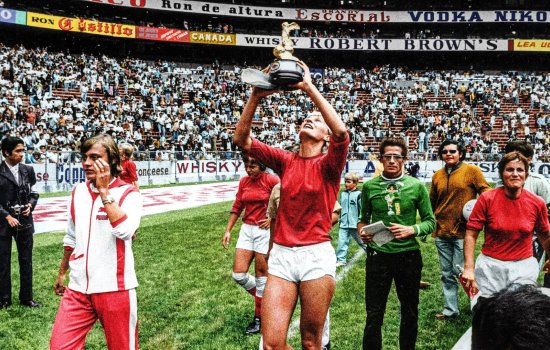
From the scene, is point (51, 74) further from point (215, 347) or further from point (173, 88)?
point (215, 347)

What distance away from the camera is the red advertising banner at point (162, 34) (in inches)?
1895

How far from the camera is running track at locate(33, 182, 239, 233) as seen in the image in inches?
560

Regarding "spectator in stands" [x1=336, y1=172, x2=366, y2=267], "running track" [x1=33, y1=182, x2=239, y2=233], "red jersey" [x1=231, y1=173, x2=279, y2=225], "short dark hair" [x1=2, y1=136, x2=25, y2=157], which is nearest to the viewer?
"red jersey" [x1=231, y1=173, x2=279, y2=225]

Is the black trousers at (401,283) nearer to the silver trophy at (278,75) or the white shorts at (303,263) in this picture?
the white shorts at (303,263)

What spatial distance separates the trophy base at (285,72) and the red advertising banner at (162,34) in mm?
47693

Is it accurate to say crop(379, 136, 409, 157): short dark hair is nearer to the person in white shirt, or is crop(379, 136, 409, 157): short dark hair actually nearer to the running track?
the person in white shirt

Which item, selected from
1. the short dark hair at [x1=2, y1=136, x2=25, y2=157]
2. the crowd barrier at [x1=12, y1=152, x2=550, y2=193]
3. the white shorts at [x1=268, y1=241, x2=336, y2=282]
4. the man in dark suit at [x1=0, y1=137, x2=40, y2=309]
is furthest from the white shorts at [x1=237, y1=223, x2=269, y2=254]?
the crowd barrier at [x1=12, y1=152, x2=550, y2=193]

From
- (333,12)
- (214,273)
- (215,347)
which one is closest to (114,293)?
(215,347)

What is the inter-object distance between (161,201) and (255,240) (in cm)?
1371

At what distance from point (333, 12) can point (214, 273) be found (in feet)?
165

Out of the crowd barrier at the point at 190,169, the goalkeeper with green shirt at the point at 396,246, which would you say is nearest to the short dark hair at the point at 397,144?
the goalkeeper with green shirt at the point at 396,246

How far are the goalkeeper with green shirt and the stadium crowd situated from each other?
19760 mm

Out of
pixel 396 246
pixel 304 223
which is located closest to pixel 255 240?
pixel 396 246

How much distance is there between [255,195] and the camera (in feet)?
19.9
